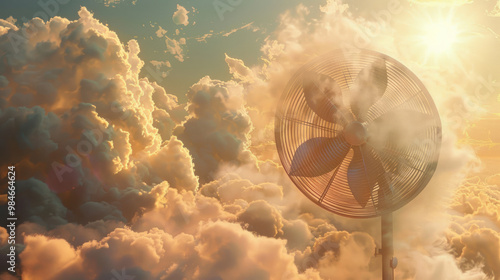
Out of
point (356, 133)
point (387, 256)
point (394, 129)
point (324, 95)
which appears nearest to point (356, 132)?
point (356, 133)

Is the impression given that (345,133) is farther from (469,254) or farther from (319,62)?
(469,254)

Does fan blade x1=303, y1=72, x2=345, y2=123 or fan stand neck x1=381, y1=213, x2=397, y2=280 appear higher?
fan blade x1=303, y1=72, x2=345, y2=123

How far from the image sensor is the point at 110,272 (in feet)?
168

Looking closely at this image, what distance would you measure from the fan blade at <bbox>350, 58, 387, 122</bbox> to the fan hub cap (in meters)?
0.27

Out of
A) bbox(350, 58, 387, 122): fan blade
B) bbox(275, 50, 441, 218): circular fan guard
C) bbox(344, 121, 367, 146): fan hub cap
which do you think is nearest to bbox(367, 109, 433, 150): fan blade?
bbox(275, 50, 441, 218): circular fan guard

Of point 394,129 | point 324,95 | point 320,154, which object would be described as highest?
point 324,95

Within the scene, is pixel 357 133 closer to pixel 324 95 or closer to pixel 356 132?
pixel 356 132

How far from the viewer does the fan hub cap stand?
629 centimetres

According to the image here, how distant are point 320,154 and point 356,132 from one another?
2.65 feet

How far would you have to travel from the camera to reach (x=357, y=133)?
6293mm

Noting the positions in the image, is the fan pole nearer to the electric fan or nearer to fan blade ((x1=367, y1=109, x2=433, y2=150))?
the electric fan

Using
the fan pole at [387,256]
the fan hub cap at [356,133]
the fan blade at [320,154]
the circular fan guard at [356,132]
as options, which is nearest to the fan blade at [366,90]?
the circular fan guard at [356,132]

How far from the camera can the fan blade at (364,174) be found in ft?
20.9

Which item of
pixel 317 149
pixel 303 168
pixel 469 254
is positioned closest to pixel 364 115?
pixel 317 149
